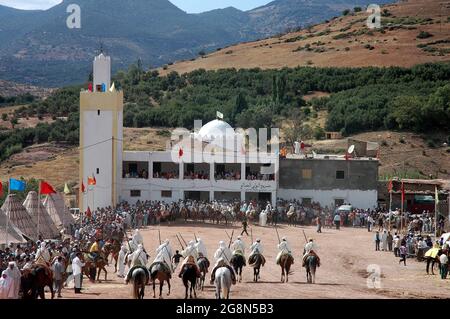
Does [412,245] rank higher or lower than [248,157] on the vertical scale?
lower

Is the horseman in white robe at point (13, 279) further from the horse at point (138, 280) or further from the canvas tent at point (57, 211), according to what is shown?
the canvas tent at point (57, 211)

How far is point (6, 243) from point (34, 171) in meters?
41.4

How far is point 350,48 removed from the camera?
115 meters

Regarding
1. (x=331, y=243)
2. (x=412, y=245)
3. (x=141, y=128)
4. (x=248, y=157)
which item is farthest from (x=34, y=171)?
(x=412, y=245)

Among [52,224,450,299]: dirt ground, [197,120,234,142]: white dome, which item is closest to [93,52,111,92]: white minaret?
[197,120,234,142]: white dome

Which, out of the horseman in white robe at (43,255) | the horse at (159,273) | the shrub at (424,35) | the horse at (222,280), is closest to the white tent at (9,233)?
the horseman in white robe at (43,255)

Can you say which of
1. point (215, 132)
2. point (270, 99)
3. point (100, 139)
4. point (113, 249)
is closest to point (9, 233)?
point (113, 249)

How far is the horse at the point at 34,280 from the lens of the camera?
20547 millimetres

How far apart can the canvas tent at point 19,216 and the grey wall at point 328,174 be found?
2039 cm

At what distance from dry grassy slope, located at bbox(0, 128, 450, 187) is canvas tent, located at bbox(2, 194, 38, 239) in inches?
1236

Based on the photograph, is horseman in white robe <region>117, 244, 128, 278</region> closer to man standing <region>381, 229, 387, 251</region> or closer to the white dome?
man standing <region>381, 229, 387, 251</region>

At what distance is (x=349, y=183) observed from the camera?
167 feet
